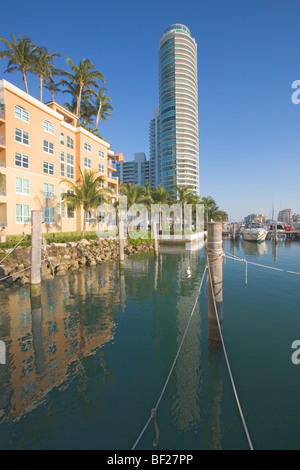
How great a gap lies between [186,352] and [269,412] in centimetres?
270

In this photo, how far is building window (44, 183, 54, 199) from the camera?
28.4 meters

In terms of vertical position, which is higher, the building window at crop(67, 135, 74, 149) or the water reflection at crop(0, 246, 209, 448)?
the building window at crop(67, 135, 74, 149)

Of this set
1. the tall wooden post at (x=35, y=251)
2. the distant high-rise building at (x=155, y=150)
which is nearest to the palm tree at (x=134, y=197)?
the tall wooden post at (x=35, y=251)

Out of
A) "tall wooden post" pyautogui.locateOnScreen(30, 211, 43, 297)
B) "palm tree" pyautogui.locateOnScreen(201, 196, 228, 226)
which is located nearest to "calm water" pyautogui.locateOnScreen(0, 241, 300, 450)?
"tall wooden post" pyautogui.locateOnScreen(30, 211, 43, 297)

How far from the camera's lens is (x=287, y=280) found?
16.4 metres

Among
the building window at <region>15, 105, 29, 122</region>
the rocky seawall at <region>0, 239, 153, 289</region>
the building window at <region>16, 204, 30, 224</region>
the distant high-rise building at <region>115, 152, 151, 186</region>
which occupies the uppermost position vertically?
the distant high-rise building at <region>115, 152, 151, 186</region>

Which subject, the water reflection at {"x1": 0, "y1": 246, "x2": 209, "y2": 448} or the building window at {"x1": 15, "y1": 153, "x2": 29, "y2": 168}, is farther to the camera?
the building window at {"x1": 15, "y1": 153, "x2": 29, "y2": 168}

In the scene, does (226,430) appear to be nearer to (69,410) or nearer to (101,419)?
(101,419)

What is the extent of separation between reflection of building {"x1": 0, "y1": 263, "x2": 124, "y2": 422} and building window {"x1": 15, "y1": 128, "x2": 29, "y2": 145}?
19.0m

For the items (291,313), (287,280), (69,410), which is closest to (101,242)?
Answer: (287,280)

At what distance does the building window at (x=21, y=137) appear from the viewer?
2456 centimetres

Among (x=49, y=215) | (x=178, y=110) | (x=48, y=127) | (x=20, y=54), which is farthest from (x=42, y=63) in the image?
(x=178, y=110)

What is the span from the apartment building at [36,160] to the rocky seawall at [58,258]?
6.58m
